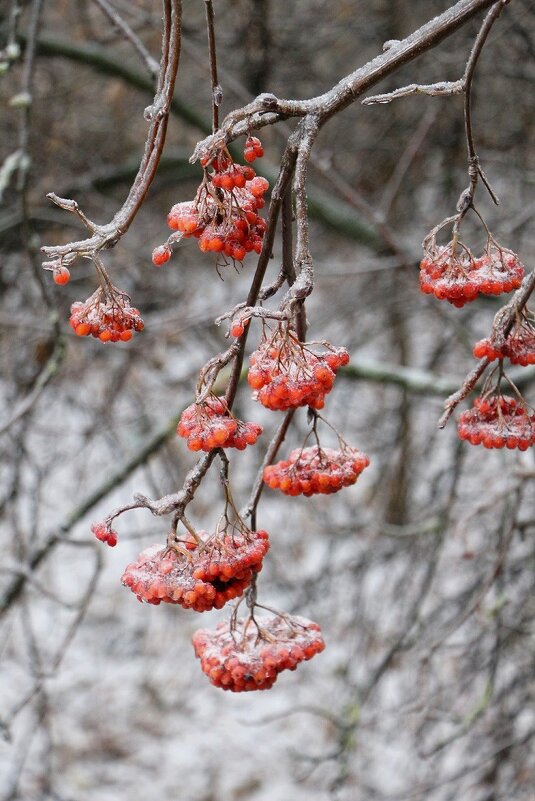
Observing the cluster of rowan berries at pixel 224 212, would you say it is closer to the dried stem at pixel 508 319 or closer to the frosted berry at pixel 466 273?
the frosted berry at pixel 466 273

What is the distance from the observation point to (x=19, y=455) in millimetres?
3963

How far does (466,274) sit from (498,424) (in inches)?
10.7

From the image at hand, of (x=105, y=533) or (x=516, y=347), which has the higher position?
(x=516, y=347)

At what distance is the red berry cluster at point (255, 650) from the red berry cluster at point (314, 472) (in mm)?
230

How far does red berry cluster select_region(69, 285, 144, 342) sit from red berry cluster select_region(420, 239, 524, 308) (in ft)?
1.42

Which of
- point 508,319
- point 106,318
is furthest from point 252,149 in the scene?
point 508,319

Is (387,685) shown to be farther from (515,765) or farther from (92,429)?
(92,429)

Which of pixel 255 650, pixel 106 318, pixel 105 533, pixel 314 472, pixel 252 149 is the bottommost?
pixel 255 650

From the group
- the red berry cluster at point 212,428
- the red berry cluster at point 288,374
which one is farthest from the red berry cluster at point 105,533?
the red berry cluster at point 288,374

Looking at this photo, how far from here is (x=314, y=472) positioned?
1408 mm

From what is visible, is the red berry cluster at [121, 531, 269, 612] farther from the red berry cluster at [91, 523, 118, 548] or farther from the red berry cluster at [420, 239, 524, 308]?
the red berry cluster at [420, 239, 524, 308]

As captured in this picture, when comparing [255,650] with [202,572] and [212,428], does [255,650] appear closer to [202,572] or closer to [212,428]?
[202,572]

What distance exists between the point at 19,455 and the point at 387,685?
395cm

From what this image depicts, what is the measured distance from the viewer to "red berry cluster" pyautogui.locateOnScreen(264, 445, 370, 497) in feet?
4.57
